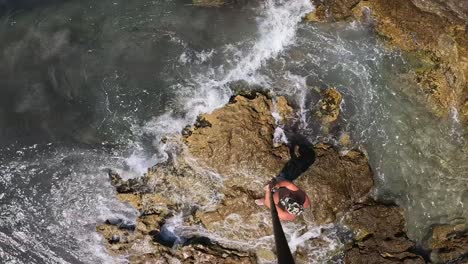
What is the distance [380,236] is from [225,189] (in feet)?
12.0

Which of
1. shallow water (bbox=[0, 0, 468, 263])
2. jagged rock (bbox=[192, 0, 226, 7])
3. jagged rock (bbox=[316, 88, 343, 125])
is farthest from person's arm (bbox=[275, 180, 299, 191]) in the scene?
jagged rock (bbox=[192, 0, 226, 7])

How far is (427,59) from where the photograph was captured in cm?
965

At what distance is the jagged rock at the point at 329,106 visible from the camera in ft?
31.7

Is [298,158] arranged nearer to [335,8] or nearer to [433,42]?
[335,8]

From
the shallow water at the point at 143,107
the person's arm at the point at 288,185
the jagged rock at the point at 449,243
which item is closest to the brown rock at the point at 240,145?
the shallow water at the point at 143,107

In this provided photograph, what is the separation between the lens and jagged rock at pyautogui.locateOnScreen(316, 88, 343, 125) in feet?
31.7

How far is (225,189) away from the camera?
9.38 metres

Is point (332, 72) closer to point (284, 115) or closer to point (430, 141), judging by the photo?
point (284, 115)

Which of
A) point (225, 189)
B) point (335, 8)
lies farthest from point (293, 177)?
point (335, 8)

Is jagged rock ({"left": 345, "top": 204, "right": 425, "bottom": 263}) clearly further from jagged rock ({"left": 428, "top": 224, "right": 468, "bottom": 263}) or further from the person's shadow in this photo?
the person's shadow

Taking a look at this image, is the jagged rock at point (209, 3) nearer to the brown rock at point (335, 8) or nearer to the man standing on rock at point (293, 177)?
the brown rock at point (335, 8)

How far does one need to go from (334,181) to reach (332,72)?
2.52 m

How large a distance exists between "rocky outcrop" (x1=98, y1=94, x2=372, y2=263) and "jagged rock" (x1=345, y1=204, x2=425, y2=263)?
385 millimetres

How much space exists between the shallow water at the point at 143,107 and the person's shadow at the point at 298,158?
263 mm
